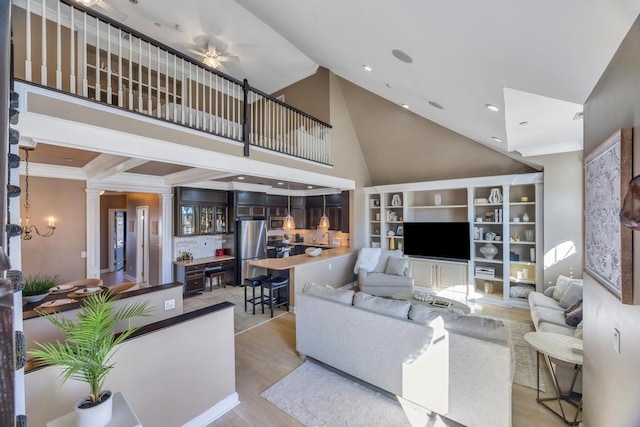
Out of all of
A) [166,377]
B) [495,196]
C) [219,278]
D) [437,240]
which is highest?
[495,196]

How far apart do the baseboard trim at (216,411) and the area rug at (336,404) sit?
30 cm

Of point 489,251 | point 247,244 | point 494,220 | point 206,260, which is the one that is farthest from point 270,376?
point 494,220

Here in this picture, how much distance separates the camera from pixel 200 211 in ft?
21.1

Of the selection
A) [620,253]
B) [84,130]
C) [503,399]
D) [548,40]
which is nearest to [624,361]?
[620,253]

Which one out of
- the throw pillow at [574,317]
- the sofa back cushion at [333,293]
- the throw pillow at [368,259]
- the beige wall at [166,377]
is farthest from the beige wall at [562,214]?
the beige wall at [166,377]

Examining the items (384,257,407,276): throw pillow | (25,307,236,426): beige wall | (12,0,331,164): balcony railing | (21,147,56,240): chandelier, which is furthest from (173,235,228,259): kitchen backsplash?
(25,307,236,426): beige wall

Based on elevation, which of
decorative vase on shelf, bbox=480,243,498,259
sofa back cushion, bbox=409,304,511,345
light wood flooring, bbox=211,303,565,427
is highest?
decorative vase on shelf, bbox=480,243,498,259

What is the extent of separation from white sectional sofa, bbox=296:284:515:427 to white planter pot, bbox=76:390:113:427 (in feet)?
6.53

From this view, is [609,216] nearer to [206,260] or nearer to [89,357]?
[89,357]

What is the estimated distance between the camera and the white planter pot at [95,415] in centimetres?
139

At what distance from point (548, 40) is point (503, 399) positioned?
2461 mm

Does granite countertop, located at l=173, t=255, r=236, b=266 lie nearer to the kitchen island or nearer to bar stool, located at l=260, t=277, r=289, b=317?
the kitchen island

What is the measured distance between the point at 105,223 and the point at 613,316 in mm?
10689

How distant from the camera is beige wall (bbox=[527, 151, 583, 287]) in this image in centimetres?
441
